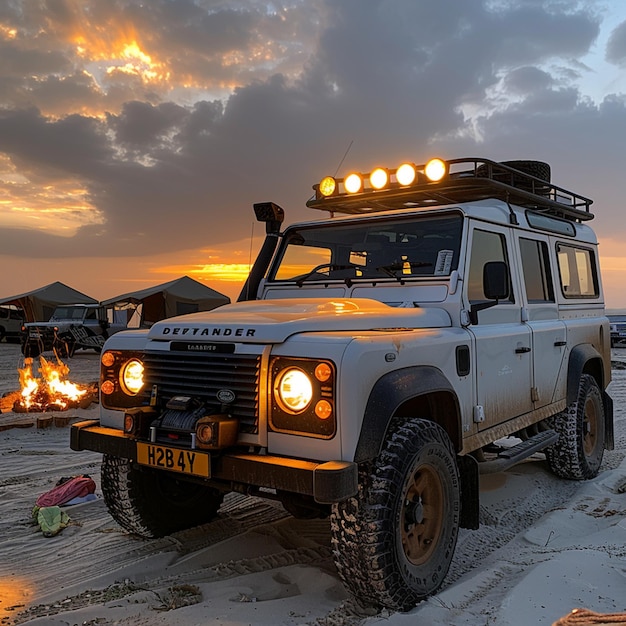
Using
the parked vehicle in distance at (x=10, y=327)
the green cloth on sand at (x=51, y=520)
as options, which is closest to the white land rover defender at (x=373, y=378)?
the green cloth on sand at (x=51, y=520)

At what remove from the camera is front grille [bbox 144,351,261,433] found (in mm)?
3234

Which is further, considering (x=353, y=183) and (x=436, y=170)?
(x=353, y=183)

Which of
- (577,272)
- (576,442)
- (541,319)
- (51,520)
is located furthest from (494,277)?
(51,520)

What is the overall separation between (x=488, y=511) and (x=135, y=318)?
23873mm

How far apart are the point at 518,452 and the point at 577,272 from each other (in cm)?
246

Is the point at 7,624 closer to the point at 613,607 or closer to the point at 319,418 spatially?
the point at 319,418

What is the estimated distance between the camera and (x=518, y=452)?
4598mm

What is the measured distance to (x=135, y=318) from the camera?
88.8 ft

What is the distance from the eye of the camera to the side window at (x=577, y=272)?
5898mm

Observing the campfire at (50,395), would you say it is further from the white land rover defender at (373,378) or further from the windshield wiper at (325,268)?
the windshield wiper at (325,268)

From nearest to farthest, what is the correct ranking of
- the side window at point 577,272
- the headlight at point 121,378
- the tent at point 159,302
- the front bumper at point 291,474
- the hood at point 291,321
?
the front bumper at point 291,474
the hood at point 291,321
the headlight at point 121,378
the side window at point 577,272
the tent at point 159,302

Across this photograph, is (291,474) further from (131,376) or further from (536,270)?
(536,270)

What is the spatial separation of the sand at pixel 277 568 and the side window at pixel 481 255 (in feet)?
5.59

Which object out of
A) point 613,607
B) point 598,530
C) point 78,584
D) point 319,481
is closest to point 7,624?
point 78,584
